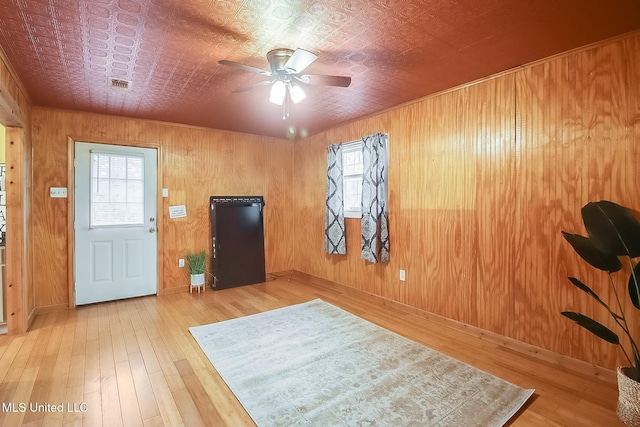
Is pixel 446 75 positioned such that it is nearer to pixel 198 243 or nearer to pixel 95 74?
pixel 95 74

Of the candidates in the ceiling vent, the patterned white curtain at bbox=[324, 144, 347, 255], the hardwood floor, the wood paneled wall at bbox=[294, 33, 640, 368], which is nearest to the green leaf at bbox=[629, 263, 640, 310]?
the wood paneled wall at bbox=[294, 33, 640, 368]

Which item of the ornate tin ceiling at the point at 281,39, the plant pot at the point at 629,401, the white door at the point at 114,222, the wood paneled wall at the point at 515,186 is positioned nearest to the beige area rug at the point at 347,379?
the plant pot at the point at 629,401

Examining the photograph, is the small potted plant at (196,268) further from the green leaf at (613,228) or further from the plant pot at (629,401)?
the plant pot at (629,401)

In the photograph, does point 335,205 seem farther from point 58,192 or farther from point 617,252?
point 58,192

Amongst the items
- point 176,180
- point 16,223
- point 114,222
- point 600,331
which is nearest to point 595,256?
point 600,331

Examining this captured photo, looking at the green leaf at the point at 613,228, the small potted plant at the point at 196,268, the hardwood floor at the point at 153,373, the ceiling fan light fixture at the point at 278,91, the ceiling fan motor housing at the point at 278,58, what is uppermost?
the ceiling fan motor housing at the point at 278,58

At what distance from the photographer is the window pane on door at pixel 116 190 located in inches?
148

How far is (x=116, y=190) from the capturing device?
3889 millimetres

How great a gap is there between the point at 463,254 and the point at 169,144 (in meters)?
4.01

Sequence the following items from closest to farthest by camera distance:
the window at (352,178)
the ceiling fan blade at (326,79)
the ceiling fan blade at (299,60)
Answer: the ceiling fan blade at (299,60)
the ceiling fan blade at (326,79)
the window at (352,178)

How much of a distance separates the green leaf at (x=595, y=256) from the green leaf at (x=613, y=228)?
2.3 inches

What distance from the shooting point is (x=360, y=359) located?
7.79 feet

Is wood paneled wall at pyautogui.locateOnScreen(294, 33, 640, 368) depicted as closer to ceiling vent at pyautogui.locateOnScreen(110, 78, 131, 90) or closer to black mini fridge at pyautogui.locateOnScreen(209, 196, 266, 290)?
black mini fridge at pyautogui.locateOnScreen(209, 196, 266, 290)

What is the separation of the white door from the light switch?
120mm
